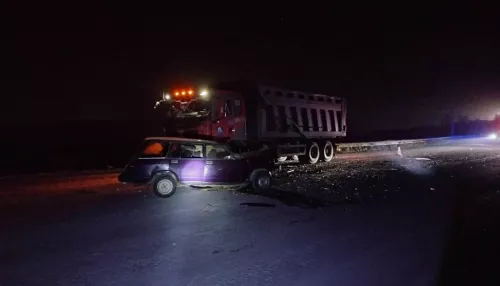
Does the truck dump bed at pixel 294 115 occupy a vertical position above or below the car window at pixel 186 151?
above

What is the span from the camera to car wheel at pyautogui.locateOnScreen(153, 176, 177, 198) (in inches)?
455

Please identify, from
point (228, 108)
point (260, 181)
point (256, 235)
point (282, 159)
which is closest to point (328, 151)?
point (282, 159)

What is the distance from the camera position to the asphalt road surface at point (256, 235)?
224 inches

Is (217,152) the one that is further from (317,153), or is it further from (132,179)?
(317,153)

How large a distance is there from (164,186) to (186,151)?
1075 millimetres

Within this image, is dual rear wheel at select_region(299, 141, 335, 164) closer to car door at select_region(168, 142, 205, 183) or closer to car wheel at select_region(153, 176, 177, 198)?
car door at select_region(168, 142, 205, 183)

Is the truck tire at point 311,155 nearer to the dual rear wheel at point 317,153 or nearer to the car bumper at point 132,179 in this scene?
the dual rear wheel at point 317,153

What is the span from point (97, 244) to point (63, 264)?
105cm

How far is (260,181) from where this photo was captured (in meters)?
12.7

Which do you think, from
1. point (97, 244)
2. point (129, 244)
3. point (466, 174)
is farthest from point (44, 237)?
point (466, 174)

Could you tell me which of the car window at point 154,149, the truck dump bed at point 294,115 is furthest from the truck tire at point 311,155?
the car window at point 154,149

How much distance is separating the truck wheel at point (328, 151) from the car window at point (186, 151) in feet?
39.8

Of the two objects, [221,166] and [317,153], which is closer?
[221,166]

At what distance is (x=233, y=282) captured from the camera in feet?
17.6
